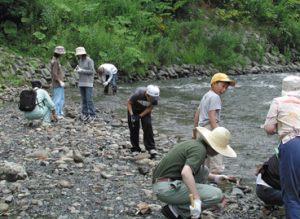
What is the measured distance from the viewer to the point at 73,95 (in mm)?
16953

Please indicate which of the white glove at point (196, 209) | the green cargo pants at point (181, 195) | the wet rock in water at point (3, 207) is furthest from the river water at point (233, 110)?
the wet rock in water at point (3, 207)

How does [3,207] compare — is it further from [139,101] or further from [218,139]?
[139,101]

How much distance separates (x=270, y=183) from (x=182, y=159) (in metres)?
1.36

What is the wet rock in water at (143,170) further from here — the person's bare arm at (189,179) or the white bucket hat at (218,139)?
the person's bare arm at (189,179)

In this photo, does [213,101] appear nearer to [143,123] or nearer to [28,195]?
[143,123]

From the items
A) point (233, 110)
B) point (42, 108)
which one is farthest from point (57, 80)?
point (233, 110)

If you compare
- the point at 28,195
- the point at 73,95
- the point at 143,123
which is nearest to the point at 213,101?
the point at 143,123

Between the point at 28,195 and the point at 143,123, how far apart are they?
3.02 metres

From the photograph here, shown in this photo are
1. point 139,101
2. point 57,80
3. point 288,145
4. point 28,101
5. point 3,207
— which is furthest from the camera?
point 57,80

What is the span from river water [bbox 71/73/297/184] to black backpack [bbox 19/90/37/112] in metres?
3.49

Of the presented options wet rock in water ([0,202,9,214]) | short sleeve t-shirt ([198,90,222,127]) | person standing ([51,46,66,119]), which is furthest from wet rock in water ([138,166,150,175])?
person standing ([51,46,66,119])

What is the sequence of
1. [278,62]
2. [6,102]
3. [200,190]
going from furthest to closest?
1. [278,62]
2. [6,102]
3. [200,190]

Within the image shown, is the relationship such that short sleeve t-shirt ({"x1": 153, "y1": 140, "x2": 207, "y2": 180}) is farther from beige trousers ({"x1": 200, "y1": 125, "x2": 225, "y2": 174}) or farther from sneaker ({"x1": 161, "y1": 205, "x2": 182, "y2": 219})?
beige trousers ({"x1": 200, "y1": 125, "x2": 225, "y2": 174})

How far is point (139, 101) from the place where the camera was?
27.6ft
